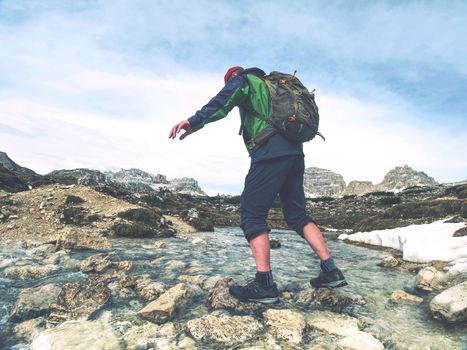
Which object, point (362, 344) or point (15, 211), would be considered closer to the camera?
point (362, 344)

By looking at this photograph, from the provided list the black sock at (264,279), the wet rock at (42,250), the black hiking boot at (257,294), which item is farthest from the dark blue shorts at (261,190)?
the wet rock at (42,250)

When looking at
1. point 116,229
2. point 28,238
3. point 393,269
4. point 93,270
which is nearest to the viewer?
point 93,270

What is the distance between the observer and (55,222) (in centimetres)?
1251

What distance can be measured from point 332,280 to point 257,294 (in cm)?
122

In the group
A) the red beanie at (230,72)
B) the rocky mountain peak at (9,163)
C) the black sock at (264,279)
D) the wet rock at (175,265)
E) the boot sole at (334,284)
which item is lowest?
the wet rock at (175,265)

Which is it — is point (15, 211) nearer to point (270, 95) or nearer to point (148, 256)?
point (148, 256)

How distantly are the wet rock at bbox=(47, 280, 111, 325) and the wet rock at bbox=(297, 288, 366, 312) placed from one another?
2.80 metres

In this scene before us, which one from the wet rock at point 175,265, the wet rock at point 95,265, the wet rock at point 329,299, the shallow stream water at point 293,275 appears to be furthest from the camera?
the wet rock at point 175,265

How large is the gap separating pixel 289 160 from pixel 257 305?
2.01 metres

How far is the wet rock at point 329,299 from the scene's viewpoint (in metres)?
4.96

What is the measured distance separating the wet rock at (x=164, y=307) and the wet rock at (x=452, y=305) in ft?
10.6

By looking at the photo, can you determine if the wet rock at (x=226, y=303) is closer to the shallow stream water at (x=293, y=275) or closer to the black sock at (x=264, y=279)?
the shallow stream water at (x=293, y=275)

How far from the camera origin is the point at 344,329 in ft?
13.8

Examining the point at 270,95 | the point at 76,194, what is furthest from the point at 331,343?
the point at 76,194
